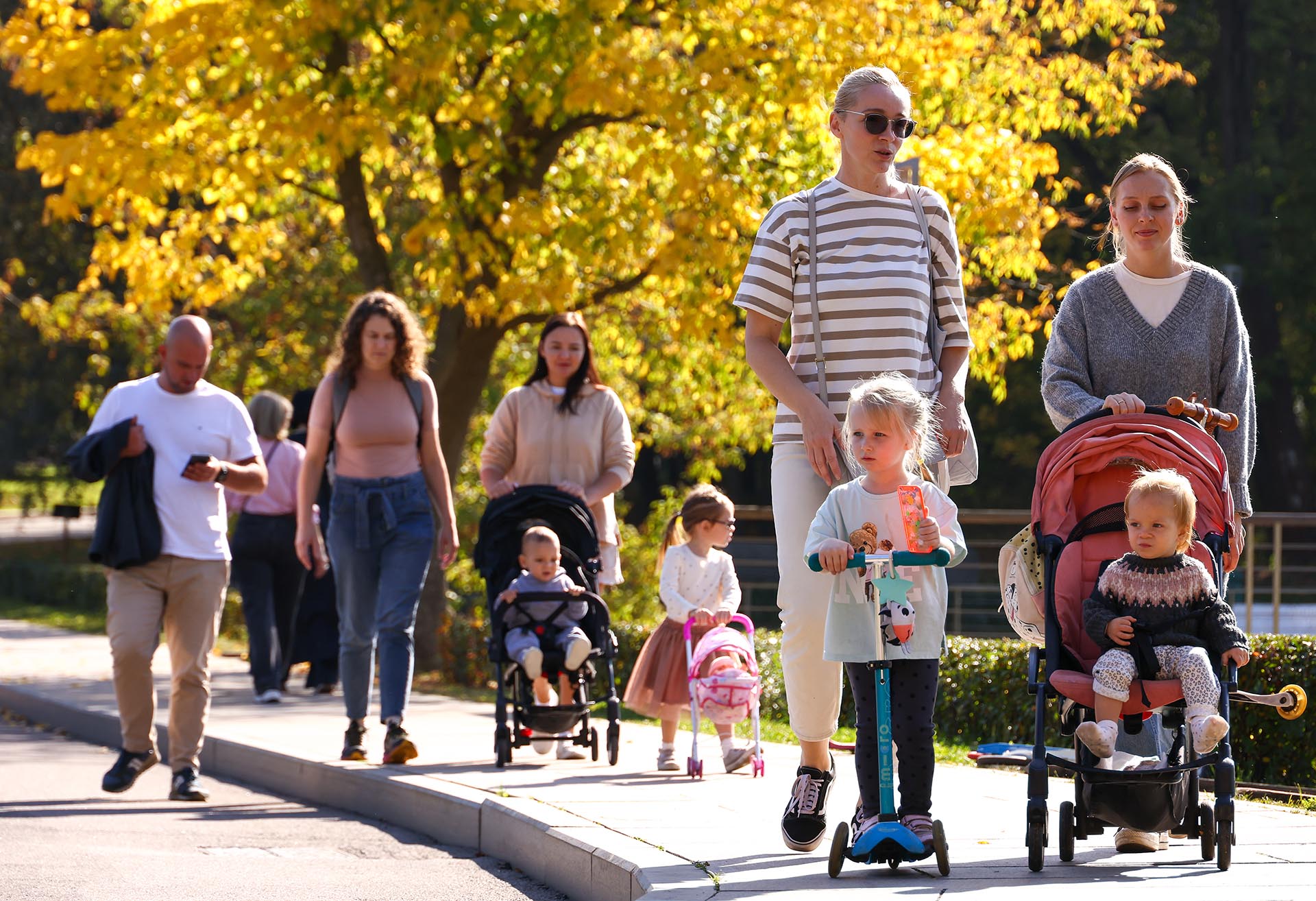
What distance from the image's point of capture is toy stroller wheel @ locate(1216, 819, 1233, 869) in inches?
205

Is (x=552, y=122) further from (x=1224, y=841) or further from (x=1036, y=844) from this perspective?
(x=1224, y=841)

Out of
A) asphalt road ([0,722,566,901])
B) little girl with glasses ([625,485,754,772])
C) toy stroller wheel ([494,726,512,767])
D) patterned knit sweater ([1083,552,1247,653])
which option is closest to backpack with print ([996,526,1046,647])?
patterned knit sweater ([1083,552,1247,653])

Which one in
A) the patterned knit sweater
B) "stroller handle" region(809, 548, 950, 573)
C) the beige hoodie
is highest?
the beige hoodie

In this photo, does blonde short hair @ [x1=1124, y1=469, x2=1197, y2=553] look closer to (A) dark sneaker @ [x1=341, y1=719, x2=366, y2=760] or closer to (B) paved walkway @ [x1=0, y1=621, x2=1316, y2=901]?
(B) paved walkway @ [x1=0, y1=621, x2=1316, y2=901]

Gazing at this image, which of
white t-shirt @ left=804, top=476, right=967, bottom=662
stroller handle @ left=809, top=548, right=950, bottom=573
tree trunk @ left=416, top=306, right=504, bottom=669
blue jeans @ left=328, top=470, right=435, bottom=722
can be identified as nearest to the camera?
stroller handle @ left=809, top=548, right=950, bottom=573

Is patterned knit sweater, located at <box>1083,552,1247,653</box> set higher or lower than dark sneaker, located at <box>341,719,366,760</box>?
higher

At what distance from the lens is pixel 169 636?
838cm

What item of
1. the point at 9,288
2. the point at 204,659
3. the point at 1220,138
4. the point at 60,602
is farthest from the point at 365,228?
the point at 1220,138

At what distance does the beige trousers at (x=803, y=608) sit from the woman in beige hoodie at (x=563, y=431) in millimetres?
3382

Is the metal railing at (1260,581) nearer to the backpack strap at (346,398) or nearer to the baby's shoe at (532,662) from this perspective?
the baby's shoe at (532,662)

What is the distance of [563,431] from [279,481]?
3.86 metres

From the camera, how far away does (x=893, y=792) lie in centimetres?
513

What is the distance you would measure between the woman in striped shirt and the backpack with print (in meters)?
0.41

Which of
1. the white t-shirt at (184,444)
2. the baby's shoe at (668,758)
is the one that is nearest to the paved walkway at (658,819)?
the baby's shoe at (668,758)
